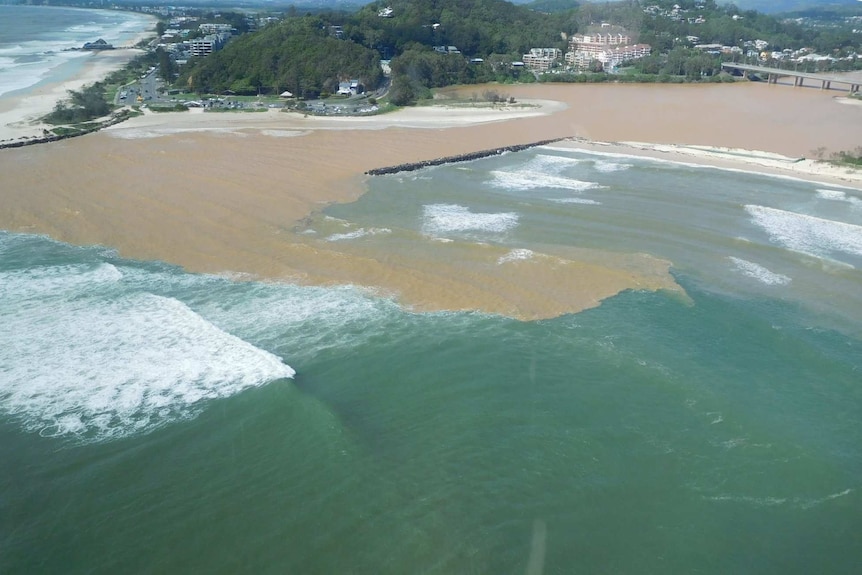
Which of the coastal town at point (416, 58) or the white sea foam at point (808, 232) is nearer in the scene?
the white sea foam at point (808, 232)

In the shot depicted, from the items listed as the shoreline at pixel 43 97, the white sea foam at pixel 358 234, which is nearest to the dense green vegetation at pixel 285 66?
the shoreline at pixel 43 97

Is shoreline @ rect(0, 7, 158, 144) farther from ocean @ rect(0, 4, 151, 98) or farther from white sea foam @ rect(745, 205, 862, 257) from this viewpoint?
white sea foam @ rect(745, 205, 862, 257)

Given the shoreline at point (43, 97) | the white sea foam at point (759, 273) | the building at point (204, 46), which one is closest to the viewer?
the white sea foam at point (759, 273)

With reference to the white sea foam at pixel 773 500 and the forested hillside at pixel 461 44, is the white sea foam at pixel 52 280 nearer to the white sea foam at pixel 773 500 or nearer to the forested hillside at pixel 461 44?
the white sea foam at pixel 773 500

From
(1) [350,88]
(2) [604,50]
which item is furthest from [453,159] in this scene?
(2) [604,50]

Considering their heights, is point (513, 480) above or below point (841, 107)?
below

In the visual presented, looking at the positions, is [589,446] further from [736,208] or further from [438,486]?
[736,208]

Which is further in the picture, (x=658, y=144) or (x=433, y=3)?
(x=433, y=3)

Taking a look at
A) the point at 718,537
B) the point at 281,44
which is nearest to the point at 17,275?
the point at 718,537
